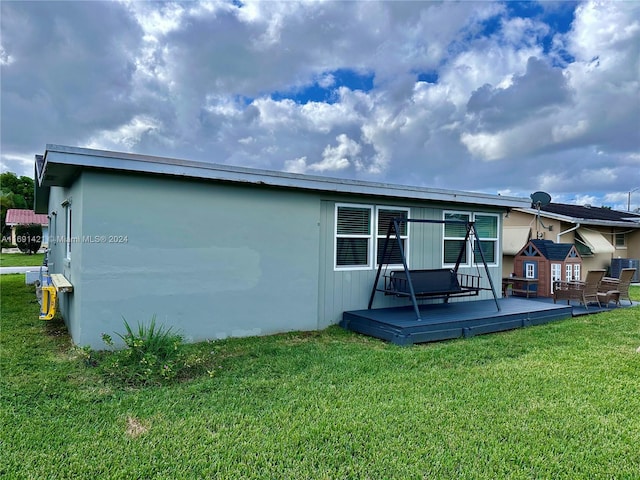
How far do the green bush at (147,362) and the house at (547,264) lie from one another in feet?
31.0

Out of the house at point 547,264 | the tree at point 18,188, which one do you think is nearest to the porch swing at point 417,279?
the house at point 547,264

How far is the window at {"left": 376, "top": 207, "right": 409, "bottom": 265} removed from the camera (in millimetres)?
7406

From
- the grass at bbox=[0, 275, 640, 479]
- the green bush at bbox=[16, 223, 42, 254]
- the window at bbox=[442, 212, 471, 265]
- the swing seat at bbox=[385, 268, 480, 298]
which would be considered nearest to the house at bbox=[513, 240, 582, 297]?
the window at bbox=[442, 212, 471, 265]

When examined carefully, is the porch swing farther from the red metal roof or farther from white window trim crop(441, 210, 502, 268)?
the red metal roof

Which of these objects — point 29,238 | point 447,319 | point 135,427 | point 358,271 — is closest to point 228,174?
point 358,271

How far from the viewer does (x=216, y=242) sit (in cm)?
588

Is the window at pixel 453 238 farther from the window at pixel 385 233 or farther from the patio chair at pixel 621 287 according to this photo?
the patio chair at pixel 621 287

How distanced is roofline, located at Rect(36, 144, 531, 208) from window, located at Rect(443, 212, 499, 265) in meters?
0.52

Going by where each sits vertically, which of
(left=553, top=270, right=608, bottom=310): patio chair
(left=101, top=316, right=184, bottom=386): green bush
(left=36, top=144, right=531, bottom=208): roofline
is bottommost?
(left=101, top=316, right=184, bottom=386): green bush

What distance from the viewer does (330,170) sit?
1390cm

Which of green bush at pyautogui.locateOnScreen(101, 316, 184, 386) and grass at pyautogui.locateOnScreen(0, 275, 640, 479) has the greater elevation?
green bush at pyautogui.locateOnScreen(101, 316, 184, 386)

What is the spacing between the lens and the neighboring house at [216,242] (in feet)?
16.7

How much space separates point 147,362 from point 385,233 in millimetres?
4793

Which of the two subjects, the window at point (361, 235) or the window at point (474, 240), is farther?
the window at point (474, 240)
